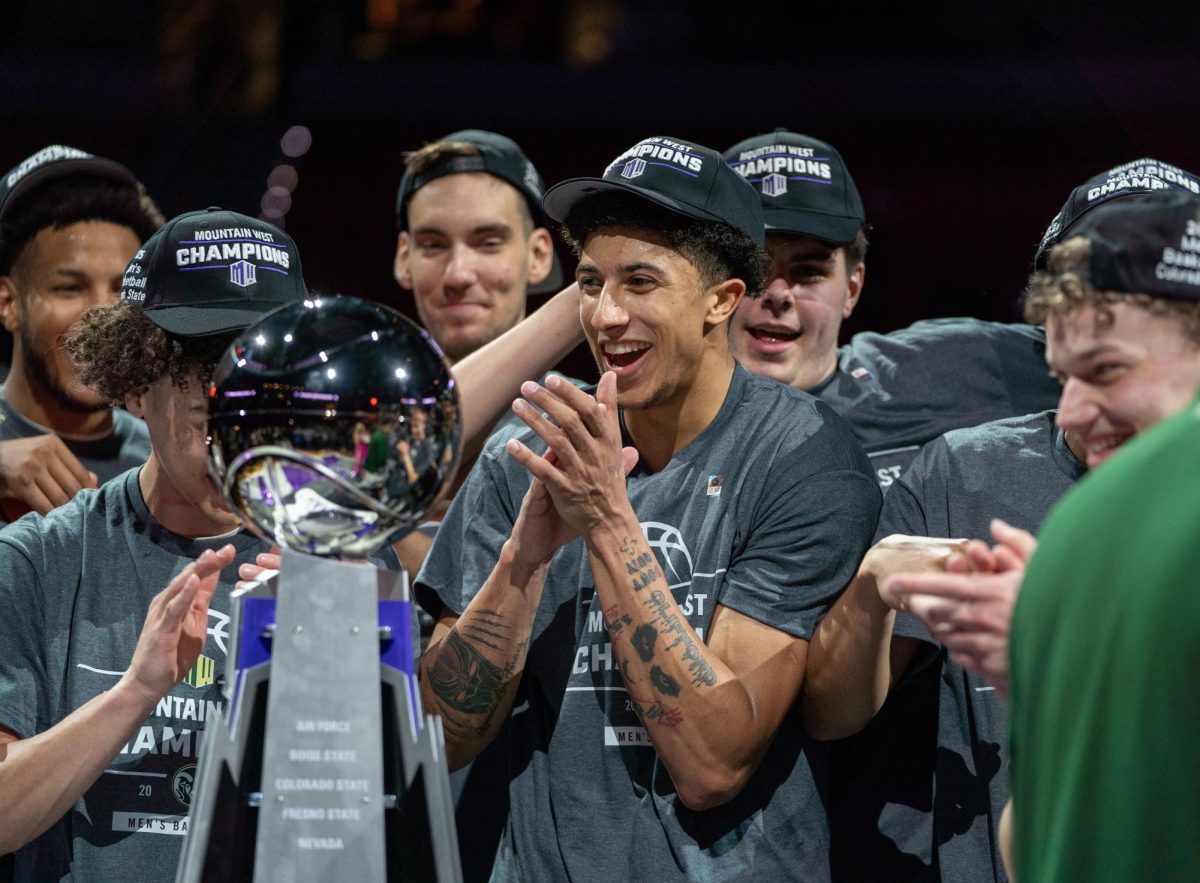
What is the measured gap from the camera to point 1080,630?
1157mm

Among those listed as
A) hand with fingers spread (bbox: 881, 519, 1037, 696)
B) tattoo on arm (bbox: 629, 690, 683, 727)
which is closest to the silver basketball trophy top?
hand with fingers spread (bbox: 881, 519, 1037, 696)

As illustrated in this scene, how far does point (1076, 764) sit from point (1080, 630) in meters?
0.11

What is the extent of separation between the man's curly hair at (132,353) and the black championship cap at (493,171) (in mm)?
1609

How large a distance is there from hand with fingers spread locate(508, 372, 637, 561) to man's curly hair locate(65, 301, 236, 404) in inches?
20.7

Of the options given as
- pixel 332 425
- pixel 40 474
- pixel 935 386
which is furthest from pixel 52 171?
pixel 332 425

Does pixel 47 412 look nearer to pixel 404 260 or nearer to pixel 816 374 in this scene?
pixel 404 260

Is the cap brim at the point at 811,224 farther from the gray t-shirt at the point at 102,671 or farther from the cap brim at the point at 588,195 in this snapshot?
the gray t-shirt at the point at 102,671

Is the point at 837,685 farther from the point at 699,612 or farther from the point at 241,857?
the point at 241,857

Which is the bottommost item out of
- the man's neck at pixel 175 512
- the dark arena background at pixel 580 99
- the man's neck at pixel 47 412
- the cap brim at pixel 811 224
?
the man's neck at pixel 175 512

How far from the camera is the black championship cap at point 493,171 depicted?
3799 mm

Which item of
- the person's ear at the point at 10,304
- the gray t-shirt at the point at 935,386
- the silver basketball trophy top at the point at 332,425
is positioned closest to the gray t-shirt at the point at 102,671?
the silver basketball trophy top at the point at 332,425

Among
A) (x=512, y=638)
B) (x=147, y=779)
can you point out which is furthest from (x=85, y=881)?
(x=512, y=638)

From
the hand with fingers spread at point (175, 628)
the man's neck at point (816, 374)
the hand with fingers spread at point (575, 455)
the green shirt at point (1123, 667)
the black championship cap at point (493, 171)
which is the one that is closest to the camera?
the green shirt at point (1123, 667)

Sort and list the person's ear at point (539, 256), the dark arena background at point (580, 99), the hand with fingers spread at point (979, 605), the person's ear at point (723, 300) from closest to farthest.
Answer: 1. the hand with fingers spread at point (979, 605)
2. the person's ear at point (723, 300)
3. the person's ear at point (539, 256)
4. the dark arena background at point (580, 99)
